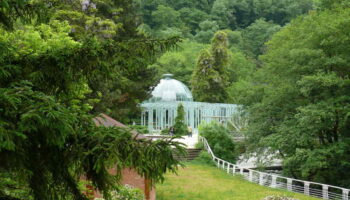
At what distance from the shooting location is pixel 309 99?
2072cm

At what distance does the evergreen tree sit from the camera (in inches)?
1742

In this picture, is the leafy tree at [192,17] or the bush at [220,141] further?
the leafy tree at [192,17]

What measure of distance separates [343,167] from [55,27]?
1484 cm

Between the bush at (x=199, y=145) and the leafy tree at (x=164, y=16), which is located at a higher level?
the leafy tree at (x=164, y=16)

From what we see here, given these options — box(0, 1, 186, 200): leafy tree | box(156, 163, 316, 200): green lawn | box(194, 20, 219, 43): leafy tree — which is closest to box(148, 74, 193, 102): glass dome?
box(156, 163, 316, 200): green lawn

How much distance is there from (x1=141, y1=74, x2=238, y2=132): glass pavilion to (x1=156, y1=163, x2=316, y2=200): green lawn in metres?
14.0

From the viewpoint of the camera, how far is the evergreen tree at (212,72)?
4425 centimetres

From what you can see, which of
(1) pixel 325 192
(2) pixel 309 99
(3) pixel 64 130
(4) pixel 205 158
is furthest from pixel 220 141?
(3) pixel 64 130

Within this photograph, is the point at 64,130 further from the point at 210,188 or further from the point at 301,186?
the point at 301,186

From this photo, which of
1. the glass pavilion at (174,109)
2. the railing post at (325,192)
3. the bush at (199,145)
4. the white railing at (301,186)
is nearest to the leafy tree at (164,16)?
the glass pavilion at (174,109)

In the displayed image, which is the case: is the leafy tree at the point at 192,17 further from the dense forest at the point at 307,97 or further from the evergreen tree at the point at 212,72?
the dense forest at the point at 307,97

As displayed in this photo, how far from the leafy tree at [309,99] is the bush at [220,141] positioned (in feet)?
16.6

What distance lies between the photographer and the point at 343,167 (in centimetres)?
2005

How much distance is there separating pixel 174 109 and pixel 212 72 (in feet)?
30.5
